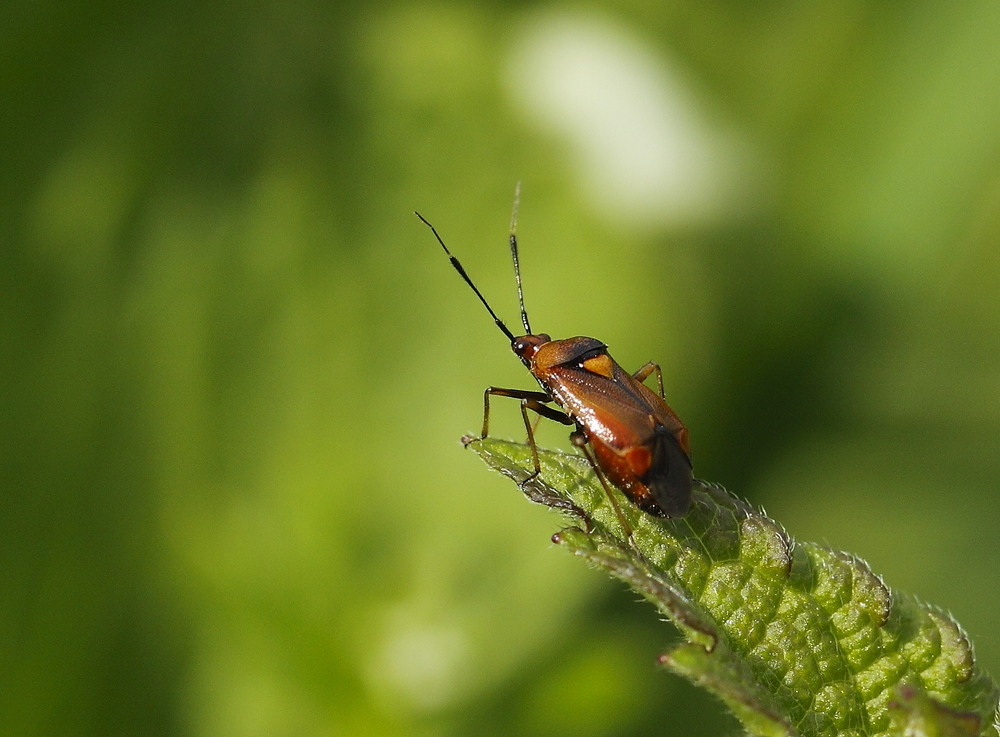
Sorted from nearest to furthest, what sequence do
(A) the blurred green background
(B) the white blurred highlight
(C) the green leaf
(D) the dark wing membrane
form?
(C) the green leaf
(D) the dark wing membrane
(A) the blurred green background
(B) the white blurred highlight

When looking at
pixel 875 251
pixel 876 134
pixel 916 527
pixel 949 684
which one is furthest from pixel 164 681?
pixel 876 134

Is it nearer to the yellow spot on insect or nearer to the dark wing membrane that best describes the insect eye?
the yellow spot on insect

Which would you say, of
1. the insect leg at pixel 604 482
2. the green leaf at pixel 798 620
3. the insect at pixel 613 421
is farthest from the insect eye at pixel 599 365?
the green leaf at pixel 798 620

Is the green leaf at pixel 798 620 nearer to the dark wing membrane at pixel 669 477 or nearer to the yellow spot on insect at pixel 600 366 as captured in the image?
the dark wing membrane at pixel 669 477

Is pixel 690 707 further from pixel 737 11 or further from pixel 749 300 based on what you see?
pixel 737 11

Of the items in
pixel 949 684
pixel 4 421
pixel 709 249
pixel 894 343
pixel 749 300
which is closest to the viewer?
pixel 949 684

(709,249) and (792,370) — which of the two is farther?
(792,370)

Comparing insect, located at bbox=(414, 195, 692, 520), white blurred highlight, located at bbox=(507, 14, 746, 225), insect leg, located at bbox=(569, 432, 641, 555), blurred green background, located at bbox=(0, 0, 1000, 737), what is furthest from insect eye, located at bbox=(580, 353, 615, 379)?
white blurred highlight, located at bbox=(507, 14, 746, 225)
